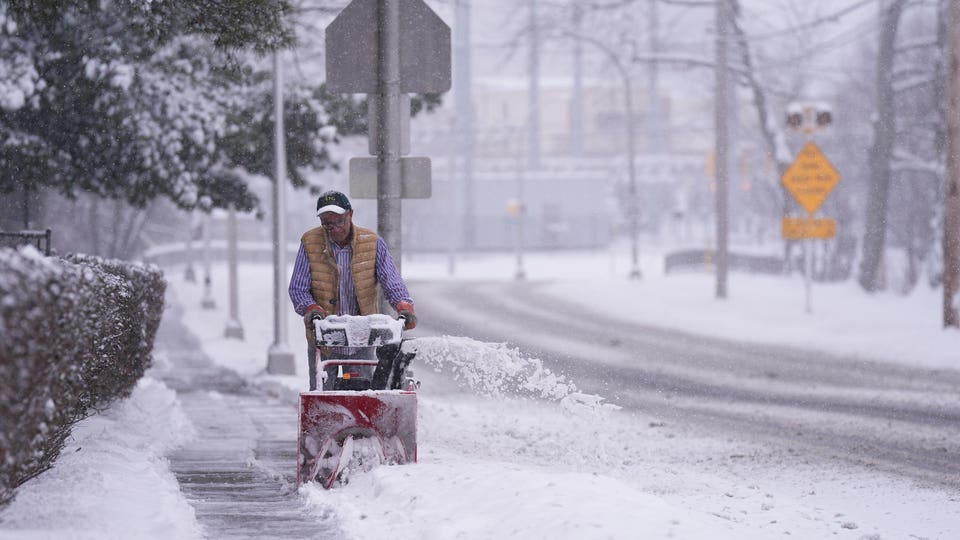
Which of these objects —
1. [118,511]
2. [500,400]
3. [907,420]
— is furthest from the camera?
[500,400]

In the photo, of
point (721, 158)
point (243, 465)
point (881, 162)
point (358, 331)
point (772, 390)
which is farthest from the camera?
point (881, 162)

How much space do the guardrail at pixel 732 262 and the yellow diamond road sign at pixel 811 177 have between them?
43.3ft

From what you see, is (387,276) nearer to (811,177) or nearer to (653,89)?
(811,177)

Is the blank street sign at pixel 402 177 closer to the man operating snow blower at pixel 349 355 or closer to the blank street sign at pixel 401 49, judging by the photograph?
the blank street sign at pixel 401 49

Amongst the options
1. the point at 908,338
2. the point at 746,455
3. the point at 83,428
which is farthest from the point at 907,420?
the point at 908,338

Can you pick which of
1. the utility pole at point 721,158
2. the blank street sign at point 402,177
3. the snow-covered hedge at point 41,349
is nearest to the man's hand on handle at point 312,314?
the snow-covered hedge at point 41,349

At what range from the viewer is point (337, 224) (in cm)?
816

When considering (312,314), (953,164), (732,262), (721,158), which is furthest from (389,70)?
(732,262)

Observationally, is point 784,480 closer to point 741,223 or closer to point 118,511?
point 118,511

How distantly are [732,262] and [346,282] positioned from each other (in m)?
39.0

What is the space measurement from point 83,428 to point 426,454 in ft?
8.97

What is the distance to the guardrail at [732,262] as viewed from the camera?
42.9 metres

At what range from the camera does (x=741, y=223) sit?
9681cm

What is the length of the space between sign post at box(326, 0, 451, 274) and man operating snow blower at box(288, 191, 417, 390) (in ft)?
4.34
